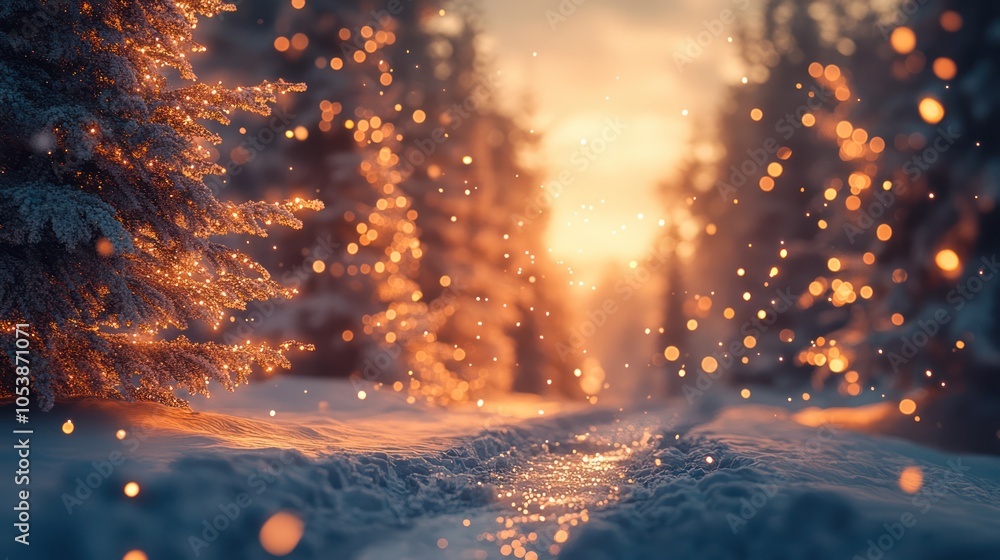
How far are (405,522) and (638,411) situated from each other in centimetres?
1318

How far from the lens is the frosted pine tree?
6023 mm

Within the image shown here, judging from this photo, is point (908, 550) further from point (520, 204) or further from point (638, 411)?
point (520, 204)

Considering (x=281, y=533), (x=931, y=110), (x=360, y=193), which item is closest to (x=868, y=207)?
(x=931, y=110)

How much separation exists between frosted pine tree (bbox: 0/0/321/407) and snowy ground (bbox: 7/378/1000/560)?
1.84 ft

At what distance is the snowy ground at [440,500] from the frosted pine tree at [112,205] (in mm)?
560

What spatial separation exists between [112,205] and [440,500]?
3.96m

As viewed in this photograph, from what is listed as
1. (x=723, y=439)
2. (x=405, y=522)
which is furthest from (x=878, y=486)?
(x=405, y=522)

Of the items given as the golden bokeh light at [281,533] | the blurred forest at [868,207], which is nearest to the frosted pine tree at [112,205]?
the golden bokeh light at [281,533]

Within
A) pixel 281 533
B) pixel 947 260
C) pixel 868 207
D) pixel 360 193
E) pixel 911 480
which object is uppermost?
pixel 360 193

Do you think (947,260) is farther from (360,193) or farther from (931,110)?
(360,193)

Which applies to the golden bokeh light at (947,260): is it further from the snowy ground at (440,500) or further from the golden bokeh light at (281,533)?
the golden bokeh light at (281,533)

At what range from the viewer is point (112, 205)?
663 cm

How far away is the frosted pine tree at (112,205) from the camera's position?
6023mm

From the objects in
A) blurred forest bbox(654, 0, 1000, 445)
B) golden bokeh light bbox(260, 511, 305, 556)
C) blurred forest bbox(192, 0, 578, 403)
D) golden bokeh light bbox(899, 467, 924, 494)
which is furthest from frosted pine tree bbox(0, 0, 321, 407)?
blurred forest bbox(654, 0, 1000, 445)
